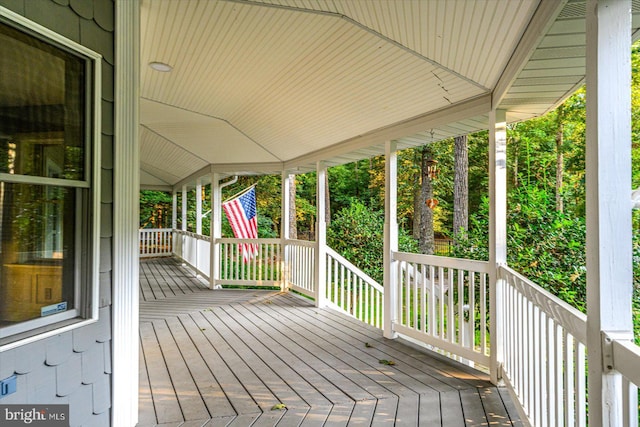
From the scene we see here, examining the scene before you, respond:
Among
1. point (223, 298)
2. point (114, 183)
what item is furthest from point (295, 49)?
point (223, 298)

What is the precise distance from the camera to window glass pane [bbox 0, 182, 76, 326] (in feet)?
5.42

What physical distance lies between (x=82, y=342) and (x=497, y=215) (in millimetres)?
2873

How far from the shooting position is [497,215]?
3.01 metres

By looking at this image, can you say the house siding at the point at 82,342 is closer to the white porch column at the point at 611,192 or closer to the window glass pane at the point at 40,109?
the window glass pane at the point at 40,109

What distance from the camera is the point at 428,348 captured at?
400 cm

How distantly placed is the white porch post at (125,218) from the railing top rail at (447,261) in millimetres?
2616

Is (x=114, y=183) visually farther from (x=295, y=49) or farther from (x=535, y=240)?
(x=535, y=240)

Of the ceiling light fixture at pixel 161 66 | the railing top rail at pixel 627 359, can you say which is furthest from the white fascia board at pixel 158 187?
the railing top rail at pixel 627 359

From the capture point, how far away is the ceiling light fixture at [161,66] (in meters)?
3.43

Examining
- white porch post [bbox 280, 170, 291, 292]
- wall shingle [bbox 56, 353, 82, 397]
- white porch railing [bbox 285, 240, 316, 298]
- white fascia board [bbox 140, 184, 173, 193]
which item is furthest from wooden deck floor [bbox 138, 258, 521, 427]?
white fascia board [bbox 140, 184, 173, 193]

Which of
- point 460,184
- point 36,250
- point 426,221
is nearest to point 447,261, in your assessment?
point 36,250

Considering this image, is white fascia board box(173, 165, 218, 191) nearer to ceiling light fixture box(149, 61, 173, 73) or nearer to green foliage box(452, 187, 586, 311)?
ceiling light fixture box(149, 61, 173, 73)

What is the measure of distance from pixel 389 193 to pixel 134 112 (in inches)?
110

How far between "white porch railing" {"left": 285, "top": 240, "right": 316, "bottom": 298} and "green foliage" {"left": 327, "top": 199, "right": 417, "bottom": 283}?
7.42ft
